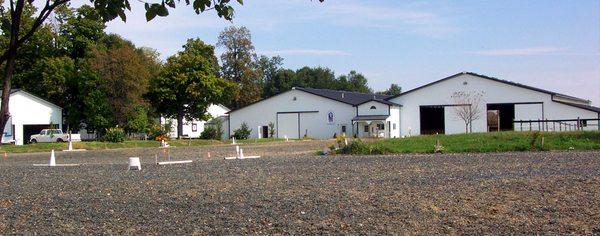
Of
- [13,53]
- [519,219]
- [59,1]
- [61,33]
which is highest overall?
[61,33]

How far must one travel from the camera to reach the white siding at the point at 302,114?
210 ft

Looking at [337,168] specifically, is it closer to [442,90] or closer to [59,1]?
[59,1]

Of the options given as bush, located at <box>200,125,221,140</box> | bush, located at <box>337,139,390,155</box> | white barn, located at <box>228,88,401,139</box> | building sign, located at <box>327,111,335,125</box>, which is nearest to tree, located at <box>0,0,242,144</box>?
bush, located at <box>337,139,390,155</box>

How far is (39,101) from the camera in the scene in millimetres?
54531

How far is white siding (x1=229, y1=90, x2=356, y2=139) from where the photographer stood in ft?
210

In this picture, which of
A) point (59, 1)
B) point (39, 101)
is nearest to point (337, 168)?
point (59, 1)

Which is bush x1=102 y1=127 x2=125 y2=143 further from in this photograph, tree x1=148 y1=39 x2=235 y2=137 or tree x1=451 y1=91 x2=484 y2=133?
tree x1=451 y1=91 x2=484 y2=133

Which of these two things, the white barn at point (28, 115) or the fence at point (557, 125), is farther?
the white barn at point (28, 115)

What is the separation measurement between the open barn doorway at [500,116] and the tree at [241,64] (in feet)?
110

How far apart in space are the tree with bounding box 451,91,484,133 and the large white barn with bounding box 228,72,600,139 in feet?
0.29

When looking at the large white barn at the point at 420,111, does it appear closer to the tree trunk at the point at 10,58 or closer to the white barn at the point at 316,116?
the white barn at the point at 316,116

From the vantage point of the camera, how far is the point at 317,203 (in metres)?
10.6

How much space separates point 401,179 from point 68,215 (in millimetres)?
7481

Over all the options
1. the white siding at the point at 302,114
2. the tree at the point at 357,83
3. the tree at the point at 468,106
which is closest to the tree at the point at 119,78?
the white siding at the point at 302,114
